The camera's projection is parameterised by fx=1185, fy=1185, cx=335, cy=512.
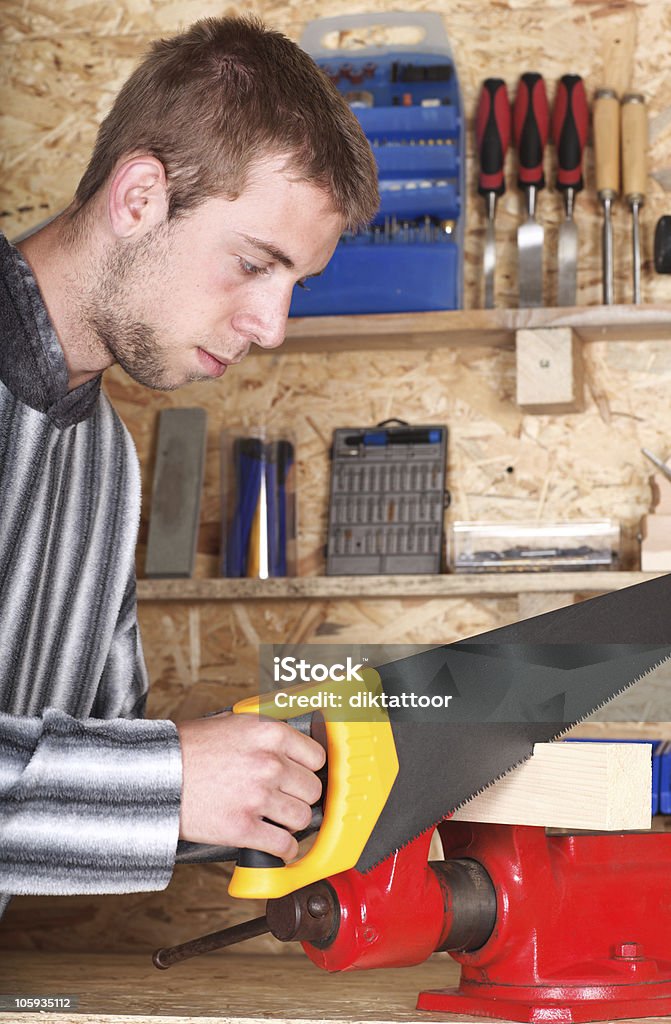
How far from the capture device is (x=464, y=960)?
106cm

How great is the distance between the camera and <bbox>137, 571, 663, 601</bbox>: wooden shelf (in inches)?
74.0

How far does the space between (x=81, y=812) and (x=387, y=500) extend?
1227 mm

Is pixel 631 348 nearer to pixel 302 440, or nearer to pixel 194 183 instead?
pixel 302 440

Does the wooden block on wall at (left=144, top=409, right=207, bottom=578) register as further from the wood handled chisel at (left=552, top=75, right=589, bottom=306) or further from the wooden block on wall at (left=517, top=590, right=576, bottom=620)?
the wood handled chisel at (left=552, top=75, right=589, bottom=306)

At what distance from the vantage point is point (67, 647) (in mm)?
1277

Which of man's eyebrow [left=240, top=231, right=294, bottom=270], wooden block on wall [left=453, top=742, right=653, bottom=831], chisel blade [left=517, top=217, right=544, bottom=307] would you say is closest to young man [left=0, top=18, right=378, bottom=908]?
man's eyebrow [left=240, top=231, right=294, bottom=270]

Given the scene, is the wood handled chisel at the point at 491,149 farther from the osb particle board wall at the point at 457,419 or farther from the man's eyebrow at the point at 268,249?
the man's eyebrow at the point at 268,249

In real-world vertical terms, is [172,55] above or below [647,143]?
below

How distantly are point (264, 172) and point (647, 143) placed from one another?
1.19 meters

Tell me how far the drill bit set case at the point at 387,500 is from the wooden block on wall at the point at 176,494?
244mm

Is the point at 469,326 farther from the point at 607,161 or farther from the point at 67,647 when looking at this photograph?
the point at 67,647

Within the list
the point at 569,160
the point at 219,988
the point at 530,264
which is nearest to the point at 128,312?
the point at 219,988

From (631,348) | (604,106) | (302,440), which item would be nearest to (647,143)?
(604,106)

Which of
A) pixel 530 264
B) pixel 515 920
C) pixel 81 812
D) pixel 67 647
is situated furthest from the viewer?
pixel 530 264
